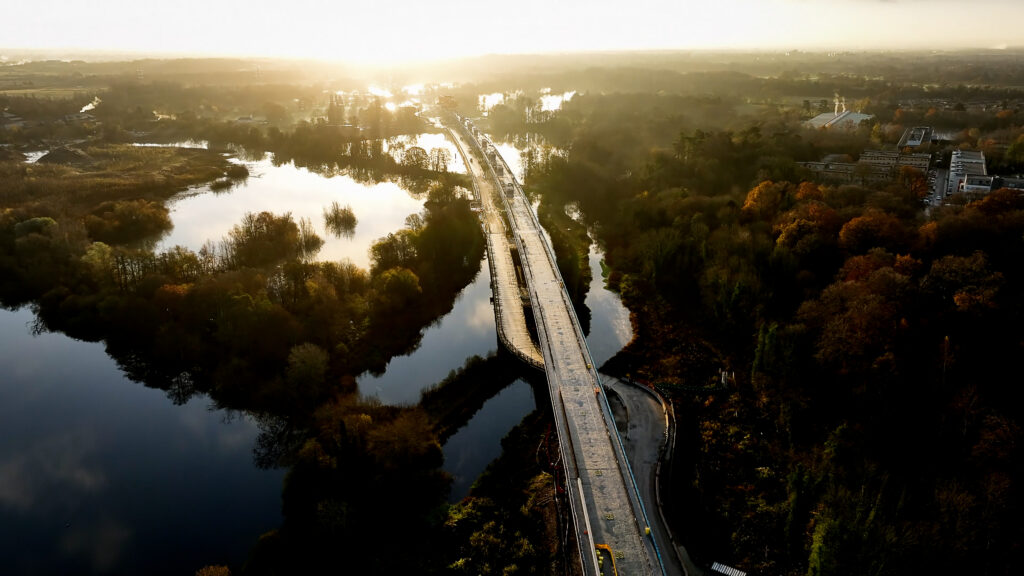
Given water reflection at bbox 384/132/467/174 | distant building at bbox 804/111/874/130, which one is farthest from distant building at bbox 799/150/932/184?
water reflection at bbox 384/132/467/174

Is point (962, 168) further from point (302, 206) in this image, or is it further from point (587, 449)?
point (302, 206)

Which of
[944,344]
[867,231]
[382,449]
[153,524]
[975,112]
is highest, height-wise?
[975,112]

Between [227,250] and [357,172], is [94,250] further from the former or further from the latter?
[357,172]

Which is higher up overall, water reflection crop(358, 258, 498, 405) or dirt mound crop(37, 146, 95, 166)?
dirt mound crop(37, 146, 95, 166)

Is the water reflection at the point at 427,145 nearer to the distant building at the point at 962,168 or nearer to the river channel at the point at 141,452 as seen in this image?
the river channel at the point at 141,452

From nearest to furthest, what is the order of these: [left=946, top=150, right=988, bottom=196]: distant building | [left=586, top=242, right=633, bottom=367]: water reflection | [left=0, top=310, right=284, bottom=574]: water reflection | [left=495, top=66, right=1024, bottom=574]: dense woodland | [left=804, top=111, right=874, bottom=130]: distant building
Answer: [left=495, top=66, right=1024, bottom=574]: dense woodland
[left=0, top=310, right=284, bottom=574]: water reflection
[left=586, top=242, right=633, bottom=367]: water reflection
[left=946, top=150, right=988, bottom=196]: distant building
[left=804, top=111, right=874, bottom=130]: distant building

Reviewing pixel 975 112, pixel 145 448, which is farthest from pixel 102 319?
pixel 975 112

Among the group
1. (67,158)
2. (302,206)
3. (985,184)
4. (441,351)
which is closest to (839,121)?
(985,184)

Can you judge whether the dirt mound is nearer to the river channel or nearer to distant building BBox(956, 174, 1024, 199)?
the river channel
